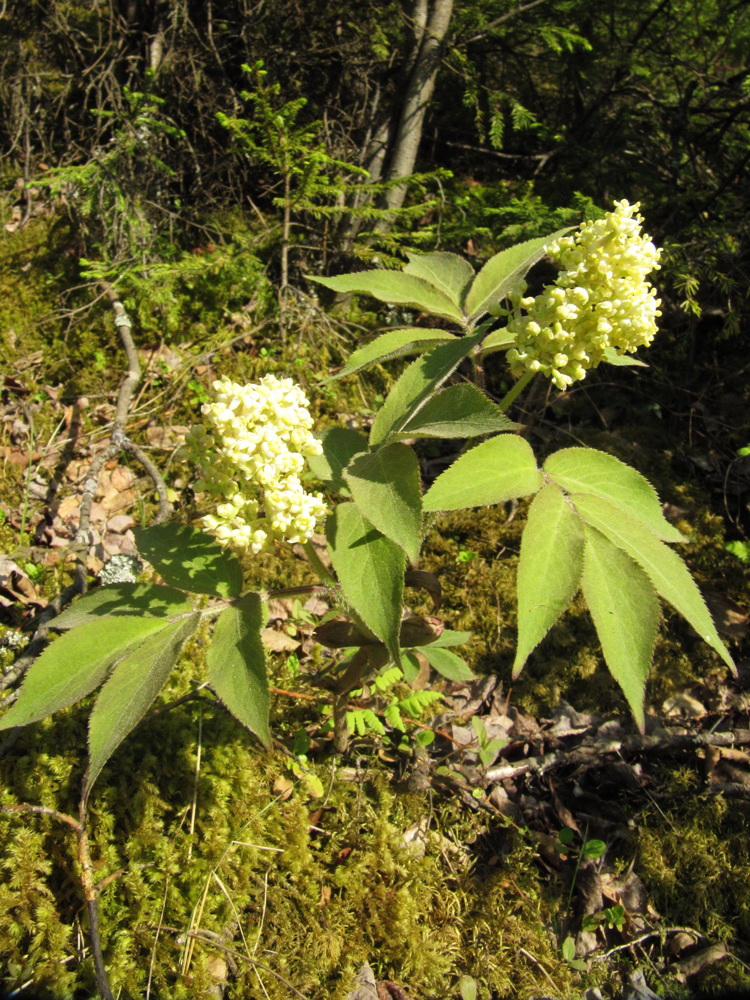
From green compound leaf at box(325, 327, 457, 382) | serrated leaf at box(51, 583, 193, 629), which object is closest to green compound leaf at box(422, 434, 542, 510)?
green compound leaf at box(325, 327, 457, 382)

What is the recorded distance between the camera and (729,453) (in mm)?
3279

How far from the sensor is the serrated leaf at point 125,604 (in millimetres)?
1489

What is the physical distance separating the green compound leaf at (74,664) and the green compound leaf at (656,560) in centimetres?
103

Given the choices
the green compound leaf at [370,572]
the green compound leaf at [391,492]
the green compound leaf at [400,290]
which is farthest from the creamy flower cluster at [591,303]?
the green compound leaf at [370,572]

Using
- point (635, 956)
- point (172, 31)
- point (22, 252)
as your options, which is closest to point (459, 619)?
point (635, 956)

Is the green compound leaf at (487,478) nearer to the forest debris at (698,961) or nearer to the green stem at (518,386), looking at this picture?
the green stem at (518,386)

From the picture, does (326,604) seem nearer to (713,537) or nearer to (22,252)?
(713,537)

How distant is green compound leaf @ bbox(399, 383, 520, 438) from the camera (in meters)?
1.22

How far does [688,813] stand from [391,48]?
4.44 metres

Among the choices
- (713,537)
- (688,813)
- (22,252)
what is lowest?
(688,813)

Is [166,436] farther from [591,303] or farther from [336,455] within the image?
[591,303]

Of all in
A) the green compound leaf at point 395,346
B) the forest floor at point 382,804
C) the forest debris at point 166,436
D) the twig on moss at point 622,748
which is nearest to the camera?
the green compound leaf at point 395,346

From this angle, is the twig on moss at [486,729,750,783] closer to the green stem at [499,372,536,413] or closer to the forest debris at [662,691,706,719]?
the forest debris at [662,691,706,719]

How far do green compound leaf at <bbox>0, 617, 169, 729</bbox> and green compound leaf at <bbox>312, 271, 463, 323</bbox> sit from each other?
3.32ft
